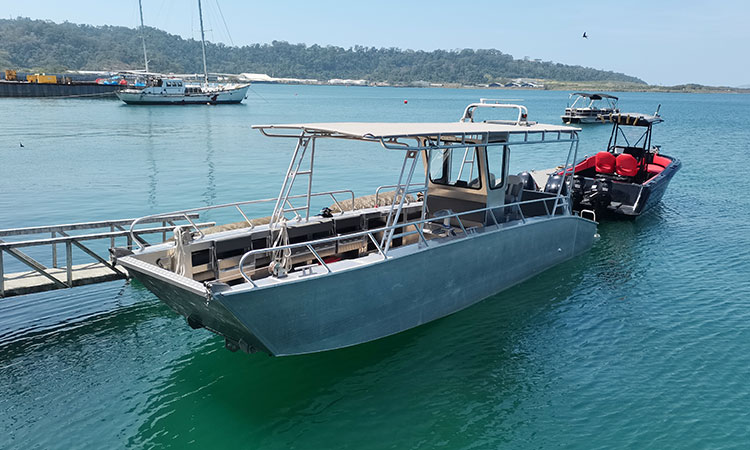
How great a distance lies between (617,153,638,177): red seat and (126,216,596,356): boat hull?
9.62m

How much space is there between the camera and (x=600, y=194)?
18.0 m

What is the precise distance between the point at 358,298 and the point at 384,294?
54 cm

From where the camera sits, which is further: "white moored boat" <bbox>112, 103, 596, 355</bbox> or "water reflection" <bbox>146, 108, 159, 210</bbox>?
"water reflection" <bbox>146, 108, 159, 210</bbox>

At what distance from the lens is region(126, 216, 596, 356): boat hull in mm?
6922

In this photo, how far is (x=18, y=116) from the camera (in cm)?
5297

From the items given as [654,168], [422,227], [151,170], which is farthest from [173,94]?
[422,227]

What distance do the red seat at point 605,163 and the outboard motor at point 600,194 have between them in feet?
3.41

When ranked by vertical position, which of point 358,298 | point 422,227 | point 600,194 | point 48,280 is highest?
point 422,227

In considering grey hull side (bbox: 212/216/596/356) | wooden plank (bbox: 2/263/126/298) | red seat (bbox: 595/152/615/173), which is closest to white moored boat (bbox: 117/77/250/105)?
red seat (bbox: 595/152/615/173)

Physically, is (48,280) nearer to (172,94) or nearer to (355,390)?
(355,390)

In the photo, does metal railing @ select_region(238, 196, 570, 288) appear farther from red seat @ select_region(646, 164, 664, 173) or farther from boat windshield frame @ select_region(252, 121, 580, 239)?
red seat @ select_region(646, 164, 664, 173)

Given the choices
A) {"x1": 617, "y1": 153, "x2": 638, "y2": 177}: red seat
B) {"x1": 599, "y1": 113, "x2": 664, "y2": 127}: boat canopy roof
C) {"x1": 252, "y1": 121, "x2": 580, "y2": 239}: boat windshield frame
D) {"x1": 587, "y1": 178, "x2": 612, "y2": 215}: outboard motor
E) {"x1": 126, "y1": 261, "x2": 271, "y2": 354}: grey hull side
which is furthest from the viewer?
{"x1": 599, "y1": 113, "x2": 664, "y2": 127}: boat canopy roof

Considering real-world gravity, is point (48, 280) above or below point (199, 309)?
below

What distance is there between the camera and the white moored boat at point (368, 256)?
7117 mm
